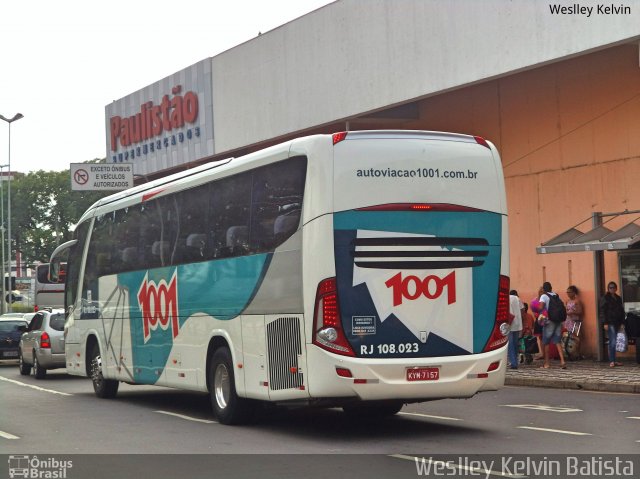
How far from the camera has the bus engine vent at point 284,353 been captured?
13312 mm

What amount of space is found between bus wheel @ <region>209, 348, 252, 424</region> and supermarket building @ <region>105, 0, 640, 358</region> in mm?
10650

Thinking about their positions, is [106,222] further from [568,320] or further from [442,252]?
[568,320]

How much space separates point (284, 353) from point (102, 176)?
3309 cm

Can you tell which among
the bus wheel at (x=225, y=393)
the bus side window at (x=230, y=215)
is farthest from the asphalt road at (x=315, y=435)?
the bus side window at (x=230, y=215)

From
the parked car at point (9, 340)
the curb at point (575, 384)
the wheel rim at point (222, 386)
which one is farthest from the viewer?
the parked car at point (9, 340)

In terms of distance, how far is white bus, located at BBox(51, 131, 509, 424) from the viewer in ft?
42.7

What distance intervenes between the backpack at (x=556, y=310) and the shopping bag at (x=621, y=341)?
1.14m

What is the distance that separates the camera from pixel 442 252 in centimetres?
1343

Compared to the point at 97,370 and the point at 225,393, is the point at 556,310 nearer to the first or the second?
the point at 97,370

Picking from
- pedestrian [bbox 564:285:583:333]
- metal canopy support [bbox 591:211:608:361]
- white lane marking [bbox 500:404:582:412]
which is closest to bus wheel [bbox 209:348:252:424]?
white lane marking [bbox 500:404:582:412]

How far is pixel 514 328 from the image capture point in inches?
967

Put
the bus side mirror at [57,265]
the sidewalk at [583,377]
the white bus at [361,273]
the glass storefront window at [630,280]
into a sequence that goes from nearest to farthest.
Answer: the white bus at [361,273] < the sidewalk at [583,377] < the bus side mirror at [57,265] < the glass storefront window at [630,280]

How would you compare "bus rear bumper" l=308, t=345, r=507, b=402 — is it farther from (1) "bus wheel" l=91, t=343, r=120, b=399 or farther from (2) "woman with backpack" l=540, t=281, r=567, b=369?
(2) "woman with backpack" l=540, t=281, r=567, b=369

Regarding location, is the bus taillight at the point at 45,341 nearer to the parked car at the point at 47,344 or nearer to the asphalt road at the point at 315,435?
the parked car at the point at 47,344
